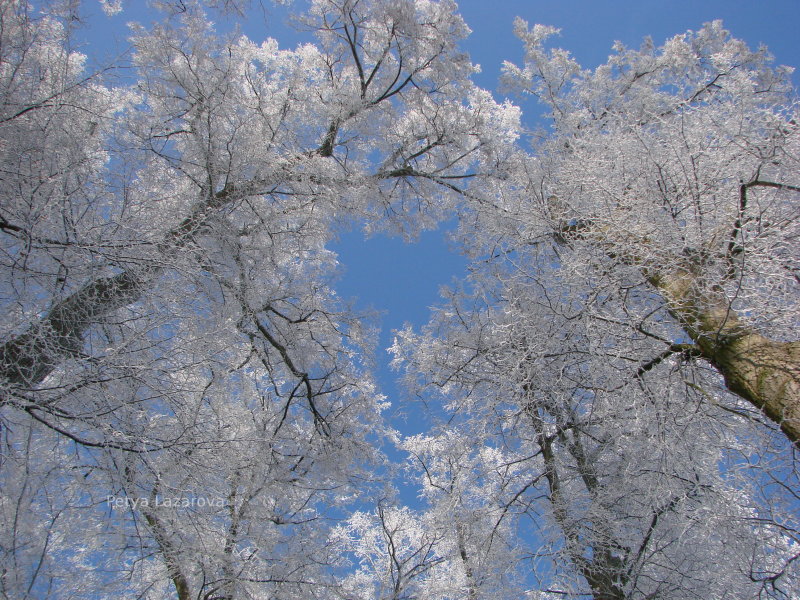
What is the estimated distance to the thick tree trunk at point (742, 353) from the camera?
1.99 meters

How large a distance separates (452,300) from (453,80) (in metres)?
2.69

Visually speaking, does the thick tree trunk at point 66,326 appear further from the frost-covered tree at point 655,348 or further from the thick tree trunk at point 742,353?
the thick tree trunk at point 742,353

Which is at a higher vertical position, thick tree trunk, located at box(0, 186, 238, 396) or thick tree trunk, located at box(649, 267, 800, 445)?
thick tree trunk, located at box(0, 186, 238, 396)

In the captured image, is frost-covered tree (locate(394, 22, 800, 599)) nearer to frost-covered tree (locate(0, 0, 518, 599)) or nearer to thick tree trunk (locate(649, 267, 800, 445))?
thick tree trunk (locate(649, 267, 800, 445))

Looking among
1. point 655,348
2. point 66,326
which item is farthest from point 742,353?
point 66,326

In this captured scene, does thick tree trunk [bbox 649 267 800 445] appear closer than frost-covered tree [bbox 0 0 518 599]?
Yes

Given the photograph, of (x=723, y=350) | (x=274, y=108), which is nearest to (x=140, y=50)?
(x=274, y=108)

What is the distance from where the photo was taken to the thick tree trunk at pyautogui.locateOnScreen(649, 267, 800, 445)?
1.99 m

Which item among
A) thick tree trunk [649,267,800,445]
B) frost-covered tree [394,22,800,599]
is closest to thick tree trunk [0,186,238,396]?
frost-covered tree [394,22,800,599]

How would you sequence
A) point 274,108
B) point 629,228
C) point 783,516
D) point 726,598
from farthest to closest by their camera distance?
point 274,108
point 726,598
point 629,228
point 783,516

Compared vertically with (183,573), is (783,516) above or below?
below

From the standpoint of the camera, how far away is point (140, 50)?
448cm

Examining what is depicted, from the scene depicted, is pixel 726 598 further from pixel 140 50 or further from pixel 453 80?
pixel 140 50

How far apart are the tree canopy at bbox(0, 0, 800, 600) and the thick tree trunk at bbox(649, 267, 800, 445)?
0.05ft
